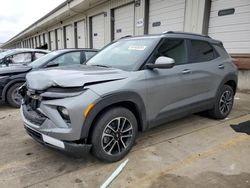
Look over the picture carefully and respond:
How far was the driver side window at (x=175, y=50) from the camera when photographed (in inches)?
134

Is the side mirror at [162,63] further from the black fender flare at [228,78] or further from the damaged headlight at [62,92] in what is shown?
the black fender flare at [228,78]

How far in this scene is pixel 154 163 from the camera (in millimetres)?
2904

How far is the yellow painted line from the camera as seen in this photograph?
2533mm

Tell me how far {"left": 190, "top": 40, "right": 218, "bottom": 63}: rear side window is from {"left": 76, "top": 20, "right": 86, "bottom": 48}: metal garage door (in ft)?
49.6

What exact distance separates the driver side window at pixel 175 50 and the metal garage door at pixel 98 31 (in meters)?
12.4

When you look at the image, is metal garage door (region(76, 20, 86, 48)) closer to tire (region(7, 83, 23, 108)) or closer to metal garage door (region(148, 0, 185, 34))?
metal garage door (region(148, 0, 185, 34))

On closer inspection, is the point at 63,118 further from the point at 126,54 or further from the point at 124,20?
the point at 124,20

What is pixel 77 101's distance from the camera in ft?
7.96

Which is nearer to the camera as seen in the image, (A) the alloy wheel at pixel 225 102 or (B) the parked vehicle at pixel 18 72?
(A) the alloy wheel at pixel 225 102

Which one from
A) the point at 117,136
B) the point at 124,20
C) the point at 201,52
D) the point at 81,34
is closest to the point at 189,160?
the point at 117,136

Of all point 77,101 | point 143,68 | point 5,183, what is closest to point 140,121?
point 143,68

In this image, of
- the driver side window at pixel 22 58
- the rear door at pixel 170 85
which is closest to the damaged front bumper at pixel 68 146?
the rear door at pixel 170 85

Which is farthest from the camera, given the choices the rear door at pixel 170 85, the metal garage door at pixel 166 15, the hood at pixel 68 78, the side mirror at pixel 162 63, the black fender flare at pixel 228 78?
the metal garage door at pixel 166 15

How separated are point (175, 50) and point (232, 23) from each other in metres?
5.48
